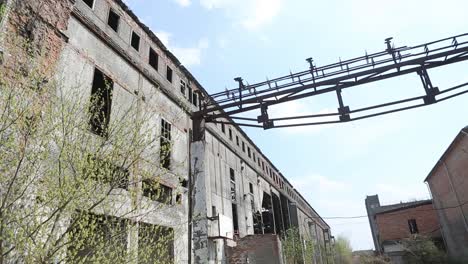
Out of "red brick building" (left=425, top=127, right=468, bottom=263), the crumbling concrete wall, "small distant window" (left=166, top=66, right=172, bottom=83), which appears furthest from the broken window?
"red brick building" (left=425, top=127, right=468, bottom=263)

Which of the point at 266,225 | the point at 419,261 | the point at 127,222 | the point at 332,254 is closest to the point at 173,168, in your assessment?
the point at 127,222

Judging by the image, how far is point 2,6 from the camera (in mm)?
6555

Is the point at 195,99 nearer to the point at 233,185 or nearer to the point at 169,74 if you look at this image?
the point at 169,74

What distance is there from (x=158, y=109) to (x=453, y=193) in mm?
25140

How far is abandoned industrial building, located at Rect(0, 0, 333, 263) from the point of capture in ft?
23.6

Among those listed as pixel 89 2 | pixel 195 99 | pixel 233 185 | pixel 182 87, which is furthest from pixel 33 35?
pixel 233 185

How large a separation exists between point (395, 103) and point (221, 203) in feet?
29.5

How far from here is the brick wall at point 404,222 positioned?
108ft

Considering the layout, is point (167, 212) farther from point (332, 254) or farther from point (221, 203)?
point (332, 254)

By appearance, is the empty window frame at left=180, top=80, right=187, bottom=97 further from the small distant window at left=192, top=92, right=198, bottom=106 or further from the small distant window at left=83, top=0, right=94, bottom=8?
the small distant window at left=83, top=0, right=94, bottom=8

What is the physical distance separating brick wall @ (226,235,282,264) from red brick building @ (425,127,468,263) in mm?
14627

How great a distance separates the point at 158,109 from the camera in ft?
38.0

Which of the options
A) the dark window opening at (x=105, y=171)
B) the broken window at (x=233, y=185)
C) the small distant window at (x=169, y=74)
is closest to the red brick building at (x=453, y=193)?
the broken window at (x=233, y=185)

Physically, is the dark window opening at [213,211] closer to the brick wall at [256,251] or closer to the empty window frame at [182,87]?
the brick wall at [256,251]
